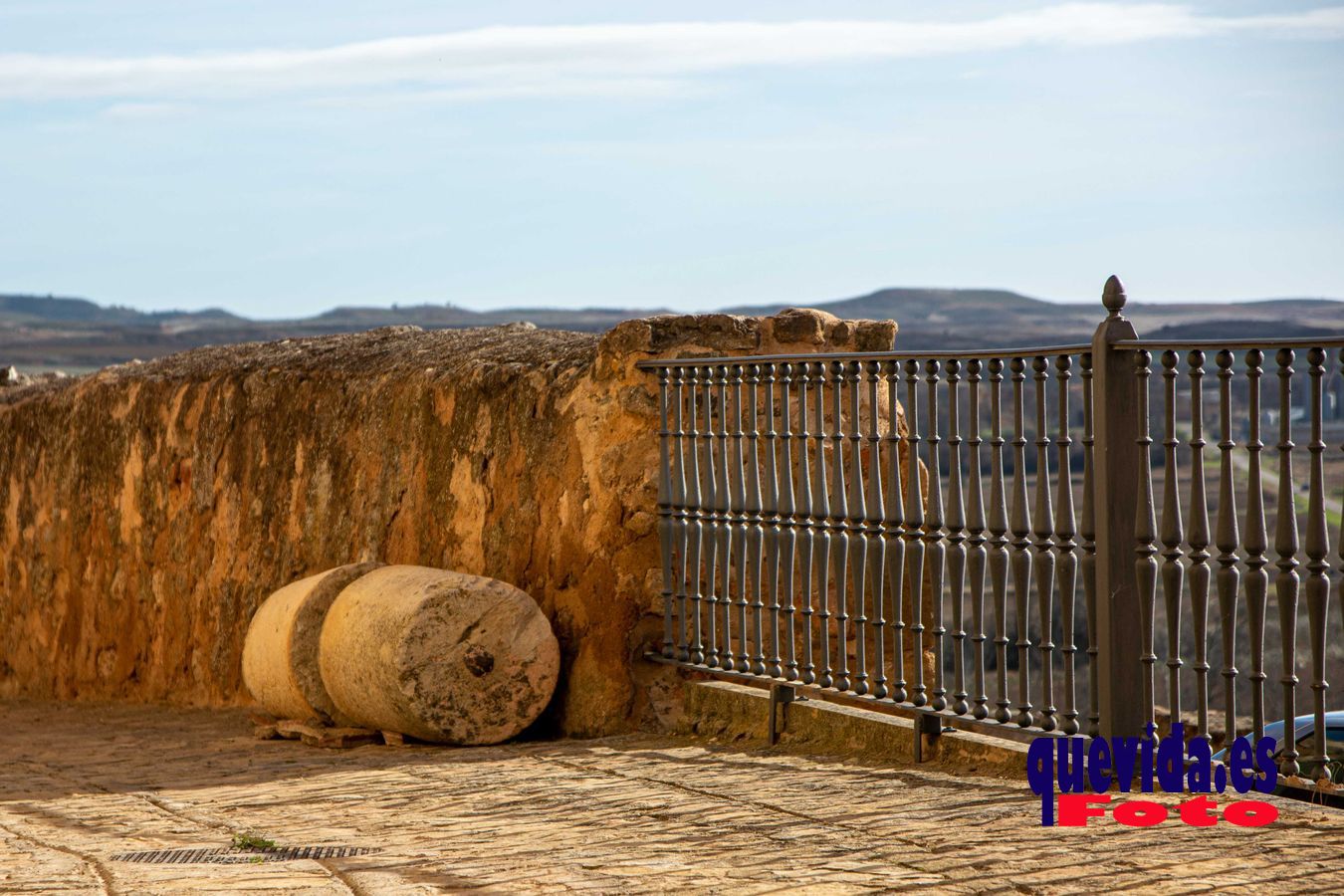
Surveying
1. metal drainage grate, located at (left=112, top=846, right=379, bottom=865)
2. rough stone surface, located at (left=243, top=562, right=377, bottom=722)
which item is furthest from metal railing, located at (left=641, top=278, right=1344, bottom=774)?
metal drainage grate, located at (left=112, top=846, right=379, bottom=865)

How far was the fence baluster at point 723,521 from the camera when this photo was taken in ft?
20.7

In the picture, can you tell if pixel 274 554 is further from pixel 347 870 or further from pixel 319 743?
pixel 347 870

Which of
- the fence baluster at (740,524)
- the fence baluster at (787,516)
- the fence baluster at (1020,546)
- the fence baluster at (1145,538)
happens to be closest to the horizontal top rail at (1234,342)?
the fence baluster at (1145,538)

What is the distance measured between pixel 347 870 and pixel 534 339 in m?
4.25

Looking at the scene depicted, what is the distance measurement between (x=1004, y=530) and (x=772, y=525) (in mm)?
1315

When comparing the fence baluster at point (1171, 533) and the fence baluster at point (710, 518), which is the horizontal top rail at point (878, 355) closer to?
the fence baluster at point (710, 518)

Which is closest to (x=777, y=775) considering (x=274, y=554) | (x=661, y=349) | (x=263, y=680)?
(x=661, y=349)

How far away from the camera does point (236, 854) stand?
4.34 m

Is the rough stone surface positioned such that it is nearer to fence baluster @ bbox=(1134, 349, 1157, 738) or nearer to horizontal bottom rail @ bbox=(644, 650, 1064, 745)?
horizontal bottom rail @ bbox=(644, 650, 1064, 745)

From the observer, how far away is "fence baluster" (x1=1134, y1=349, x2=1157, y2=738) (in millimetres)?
4531

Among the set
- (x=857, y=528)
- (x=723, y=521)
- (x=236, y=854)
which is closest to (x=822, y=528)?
(x=857, y=528)

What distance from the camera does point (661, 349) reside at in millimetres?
6699

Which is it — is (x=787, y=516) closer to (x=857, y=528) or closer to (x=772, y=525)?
(x=772, y=525)

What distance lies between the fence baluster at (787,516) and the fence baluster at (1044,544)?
4.07 feet
